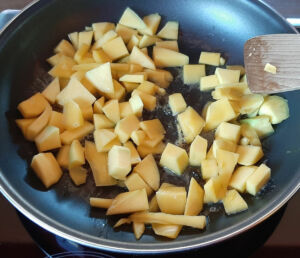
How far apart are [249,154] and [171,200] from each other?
292 millimetres

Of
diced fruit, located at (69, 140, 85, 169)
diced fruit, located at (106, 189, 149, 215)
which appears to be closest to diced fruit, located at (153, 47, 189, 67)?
diced fruit, located at (69, 140, 85, 169)

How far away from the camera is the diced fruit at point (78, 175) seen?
120 centimetres

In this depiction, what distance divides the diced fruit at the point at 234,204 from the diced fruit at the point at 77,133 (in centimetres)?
49

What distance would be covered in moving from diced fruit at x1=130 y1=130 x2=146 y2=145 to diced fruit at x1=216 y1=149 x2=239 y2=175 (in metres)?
0.24

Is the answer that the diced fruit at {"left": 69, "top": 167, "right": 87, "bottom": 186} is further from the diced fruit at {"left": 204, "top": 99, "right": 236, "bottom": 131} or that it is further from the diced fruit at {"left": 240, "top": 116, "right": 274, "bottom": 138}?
the diced fruit at {"left": 240, "top": 116, "right": 274, "bottom": 138}

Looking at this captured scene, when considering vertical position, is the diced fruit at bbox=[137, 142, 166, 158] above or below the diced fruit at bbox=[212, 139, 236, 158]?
below

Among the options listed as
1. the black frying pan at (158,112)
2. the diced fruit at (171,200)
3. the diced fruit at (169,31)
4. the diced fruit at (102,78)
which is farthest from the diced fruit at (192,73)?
the diced fruit at (171,200)

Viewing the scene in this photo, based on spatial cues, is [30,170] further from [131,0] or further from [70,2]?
[131,0]

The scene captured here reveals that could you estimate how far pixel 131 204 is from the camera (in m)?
1.09

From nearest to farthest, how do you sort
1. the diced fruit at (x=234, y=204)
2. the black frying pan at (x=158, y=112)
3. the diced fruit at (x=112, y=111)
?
1. the black frying pan at (x=158, y=112)
2. the diced fruit at (x=234, y=204)
3. the diced fruit at (x=112, y=111)

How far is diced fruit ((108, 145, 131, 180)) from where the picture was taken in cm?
117

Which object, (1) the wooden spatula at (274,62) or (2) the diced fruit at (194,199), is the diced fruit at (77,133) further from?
(1) the wooden spatula at (274,62)

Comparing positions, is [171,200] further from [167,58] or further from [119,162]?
[167,58]

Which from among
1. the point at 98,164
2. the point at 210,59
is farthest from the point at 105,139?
the point at 210,59
